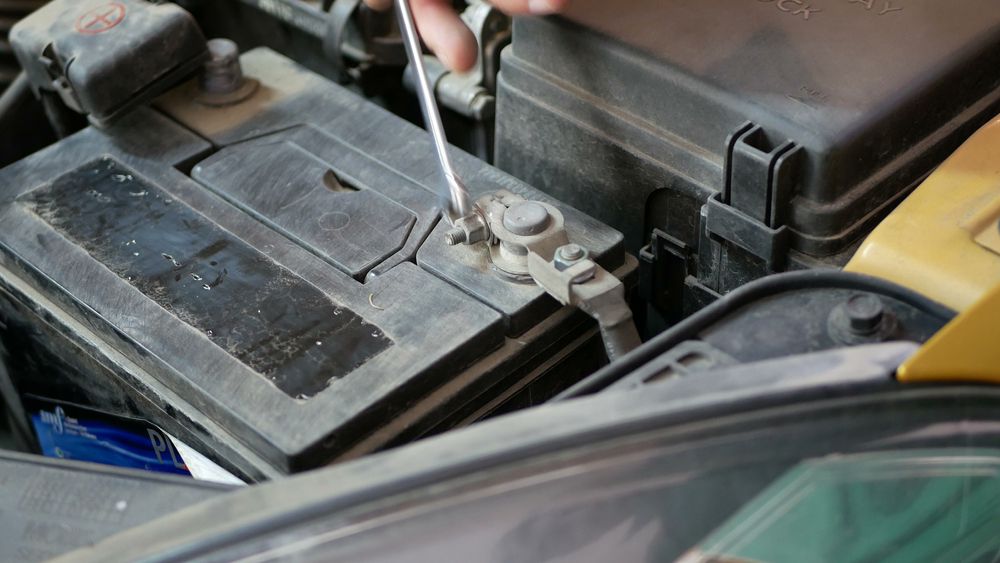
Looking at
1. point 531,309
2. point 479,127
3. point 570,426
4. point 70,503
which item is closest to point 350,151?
point 479,127

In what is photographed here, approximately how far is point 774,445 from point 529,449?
14cm

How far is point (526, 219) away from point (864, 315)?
0.97 ft

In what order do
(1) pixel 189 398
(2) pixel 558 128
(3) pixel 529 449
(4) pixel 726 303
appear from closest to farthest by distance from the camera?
(3) pixel 529 449 < (4) pixel 726 303 < (1) pixel 189 398 < (2) pixel 558 128

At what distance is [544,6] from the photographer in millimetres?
1001

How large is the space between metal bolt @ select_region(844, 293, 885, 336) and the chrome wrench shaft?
0.35 m

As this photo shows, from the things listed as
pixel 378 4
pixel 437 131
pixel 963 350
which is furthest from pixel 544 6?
pixel 963 350

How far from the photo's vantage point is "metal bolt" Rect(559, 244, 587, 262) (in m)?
0.93

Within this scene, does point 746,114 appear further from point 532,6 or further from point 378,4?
point 378,4

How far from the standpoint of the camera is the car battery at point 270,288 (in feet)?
2.97

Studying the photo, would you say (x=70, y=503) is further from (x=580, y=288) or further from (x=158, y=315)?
(x=580, y=288)

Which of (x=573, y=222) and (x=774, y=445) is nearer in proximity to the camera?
(x=774, y=445)

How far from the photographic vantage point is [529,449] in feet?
2.12

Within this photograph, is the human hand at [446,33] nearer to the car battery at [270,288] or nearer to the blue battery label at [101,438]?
the car battery at [270,288]

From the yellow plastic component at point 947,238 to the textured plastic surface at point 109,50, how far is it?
721 millimetres
